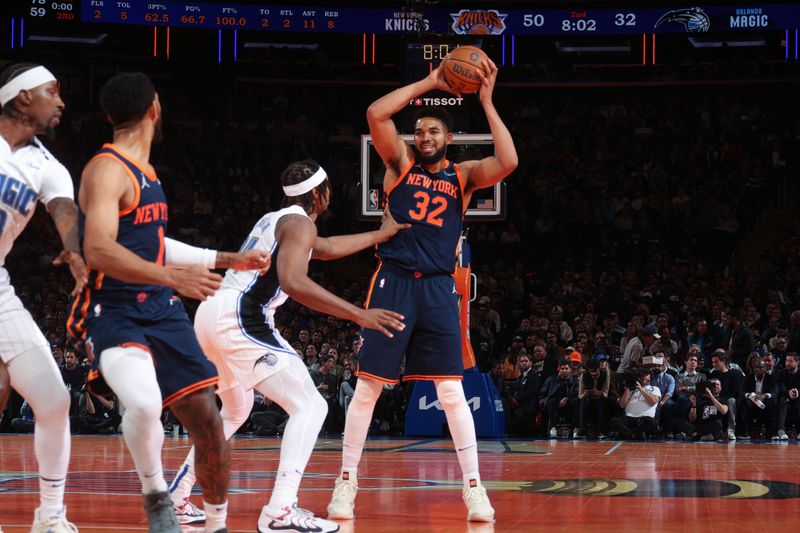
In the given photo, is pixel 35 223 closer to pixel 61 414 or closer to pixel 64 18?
pixel 64 18

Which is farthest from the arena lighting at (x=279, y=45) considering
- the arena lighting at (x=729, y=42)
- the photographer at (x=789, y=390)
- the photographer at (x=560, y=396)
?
the photographer at (x=789, y=390)

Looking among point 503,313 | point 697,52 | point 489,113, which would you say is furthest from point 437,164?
point 697,52

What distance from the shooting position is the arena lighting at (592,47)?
24.3 metres

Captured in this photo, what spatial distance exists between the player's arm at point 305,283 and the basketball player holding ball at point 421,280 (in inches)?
23.8

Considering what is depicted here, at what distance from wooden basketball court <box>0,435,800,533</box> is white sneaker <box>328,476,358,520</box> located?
10 cm

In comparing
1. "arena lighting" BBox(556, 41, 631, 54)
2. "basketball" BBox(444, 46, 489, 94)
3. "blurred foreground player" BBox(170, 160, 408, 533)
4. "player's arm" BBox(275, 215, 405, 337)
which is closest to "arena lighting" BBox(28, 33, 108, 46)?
"arena lighting" BBox(556, 41, 631, 54)

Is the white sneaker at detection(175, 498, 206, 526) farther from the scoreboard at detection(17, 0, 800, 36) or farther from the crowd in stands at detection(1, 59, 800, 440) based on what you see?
the scoreboard at detection(17, 0, 800, 36)

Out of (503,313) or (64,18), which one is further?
(64,18)

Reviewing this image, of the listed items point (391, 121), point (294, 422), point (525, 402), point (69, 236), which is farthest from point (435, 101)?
point (69, 236)

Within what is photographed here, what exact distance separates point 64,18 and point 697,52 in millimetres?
13703

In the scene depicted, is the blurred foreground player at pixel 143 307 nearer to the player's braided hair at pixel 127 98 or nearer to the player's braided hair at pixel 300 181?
the player's braided hair at pixel 127 98

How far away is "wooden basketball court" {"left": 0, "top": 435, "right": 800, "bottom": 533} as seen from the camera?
221 inches

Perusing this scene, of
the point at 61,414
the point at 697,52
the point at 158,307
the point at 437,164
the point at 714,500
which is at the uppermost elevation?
the point at 697,52

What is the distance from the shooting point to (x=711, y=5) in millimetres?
22031
